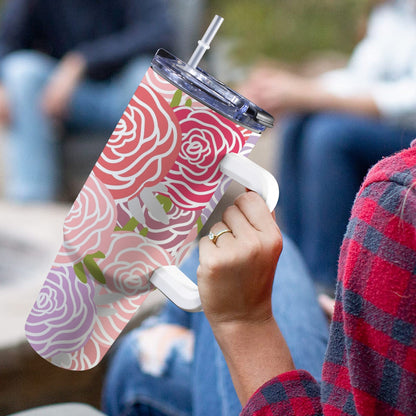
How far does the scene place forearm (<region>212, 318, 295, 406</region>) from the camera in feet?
1.66

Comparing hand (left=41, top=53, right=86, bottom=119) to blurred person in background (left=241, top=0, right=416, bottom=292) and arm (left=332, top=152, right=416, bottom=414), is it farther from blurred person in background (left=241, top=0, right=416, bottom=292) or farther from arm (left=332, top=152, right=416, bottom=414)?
arm (left=332, top=152, right=416, bottom=414)

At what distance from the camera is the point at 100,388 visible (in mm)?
1102

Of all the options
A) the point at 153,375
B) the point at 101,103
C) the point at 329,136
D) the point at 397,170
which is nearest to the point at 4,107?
the point at 101,103

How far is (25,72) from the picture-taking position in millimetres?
2053

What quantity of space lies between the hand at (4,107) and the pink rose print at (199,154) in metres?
1.73

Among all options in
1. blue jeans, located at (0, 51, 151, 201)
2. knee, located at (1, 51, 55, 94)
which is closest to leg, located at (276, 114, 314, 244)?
blue jeans, located at (0, 51, 151, 201)

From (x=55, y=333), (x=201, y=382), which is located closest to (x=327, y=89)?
(x=201, y=382)

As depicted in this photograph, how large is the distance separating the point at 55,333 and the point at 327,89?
1.26m

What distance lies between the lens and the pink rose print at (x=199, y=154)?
480 millimetres

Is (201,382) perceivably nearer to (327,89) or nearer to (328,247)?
(328,247)

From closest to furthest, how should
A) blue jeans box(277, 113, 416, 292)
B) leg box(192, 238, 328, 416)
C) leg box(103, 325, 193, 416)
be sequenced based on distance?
leg box(192, 238, 328, 416), leg box(103, 325, 193, 416), blue jeans box(277, 113, 416, 292)

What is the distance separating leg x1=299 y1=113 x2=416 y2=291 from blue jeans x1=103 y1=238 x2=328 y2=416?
30.1 inches

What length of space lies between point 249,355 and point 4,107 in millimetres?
1796

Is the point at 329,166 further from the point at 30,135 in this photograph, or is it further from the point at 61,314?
the point at 61,314
